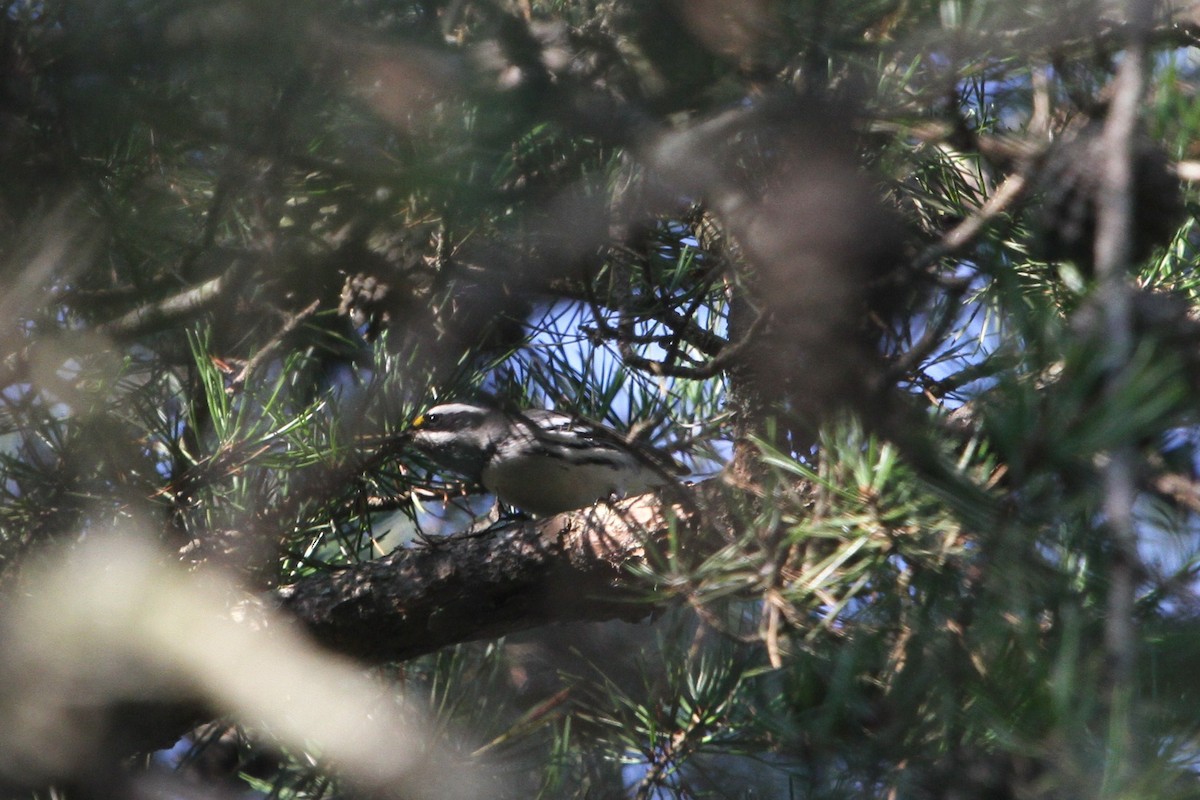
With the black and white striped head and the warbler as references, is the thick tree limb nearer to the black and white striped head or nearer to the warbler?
the black and white striped head

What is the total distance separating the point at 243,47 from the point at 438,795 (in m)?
1.27

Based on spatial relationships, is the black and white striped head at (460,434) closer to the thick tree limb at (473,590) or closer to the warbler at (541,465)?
the warbler at (541,465)

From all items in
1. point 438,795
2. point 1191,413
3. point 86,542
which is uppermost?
point 86,542

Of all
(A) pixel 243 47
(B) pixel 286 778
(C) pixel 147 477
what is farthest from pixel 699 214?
(B) pixel 286 778

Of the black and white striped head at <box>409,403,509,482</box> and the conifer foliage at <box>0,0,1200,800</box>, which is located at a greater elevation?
the black and white striped head at <box>409,403,509,482</box>

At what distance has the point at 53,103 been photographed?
1.15 metres

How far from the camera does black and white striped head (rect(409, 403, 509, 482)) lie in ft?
6.66

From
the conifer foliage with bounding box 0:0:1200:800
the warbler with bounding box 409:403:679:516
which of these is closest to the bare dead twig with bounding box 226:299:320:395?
the conifer foliage with bounding box 0:0:1200:800

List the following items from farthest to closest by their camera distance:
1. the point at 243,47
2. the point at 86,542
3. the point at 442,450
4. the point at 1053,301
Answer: the point at 442,450
the point at 86,542
the point at 1053,301
the point at 243,47

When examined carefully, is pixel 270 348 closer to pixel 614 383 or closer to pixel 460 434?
pixel 460 434

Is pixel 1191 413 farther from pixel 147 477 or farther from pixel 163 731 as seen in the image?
pixel 163 731

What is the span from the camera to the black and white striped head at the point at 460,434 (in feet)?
Answer: 6.66

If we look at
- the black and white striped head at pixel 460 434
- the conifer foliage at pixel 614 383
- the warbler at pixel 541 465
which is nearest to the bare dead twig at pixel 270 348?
the conifer foliage at pixel 614 383

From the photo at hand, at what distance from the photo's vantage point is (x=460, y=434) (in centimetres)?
223
